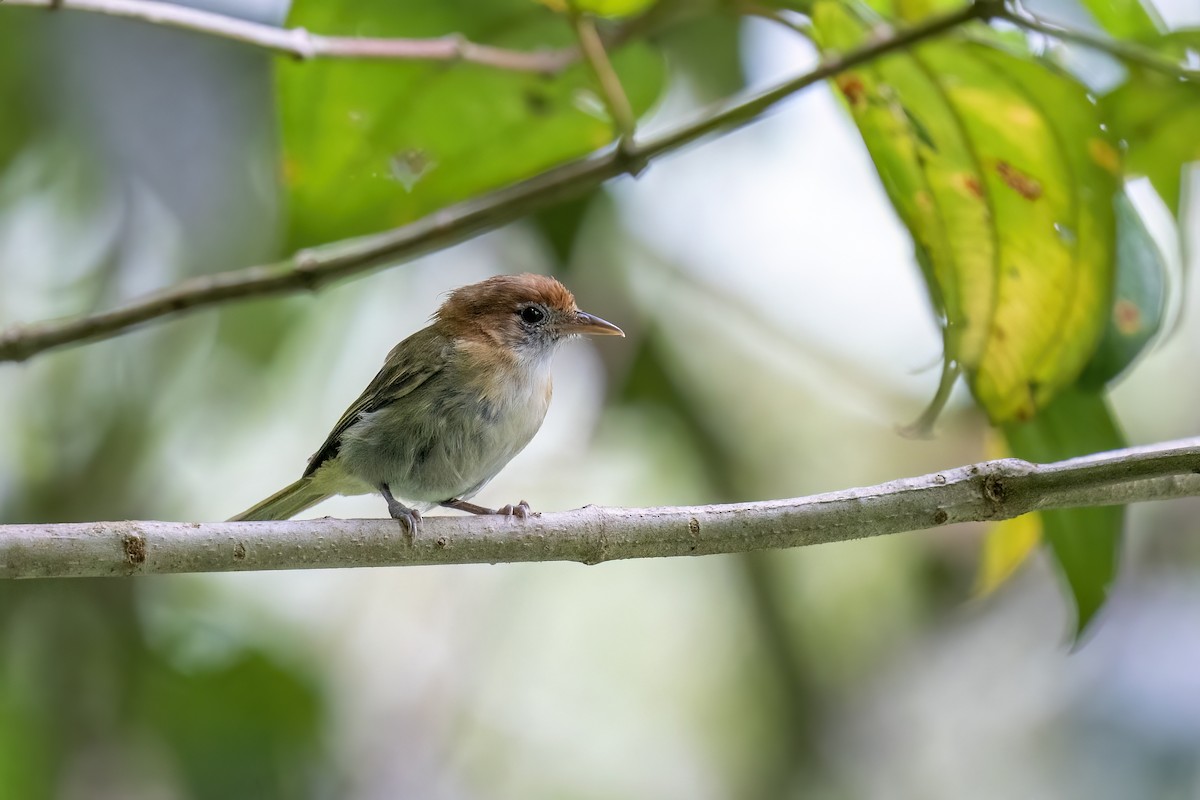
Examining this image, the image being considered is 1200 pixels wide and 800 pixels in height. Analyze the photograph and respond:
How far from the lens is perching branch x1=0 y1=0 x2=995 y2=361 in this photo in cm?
296

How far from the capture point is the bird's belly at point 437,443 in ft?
12.8

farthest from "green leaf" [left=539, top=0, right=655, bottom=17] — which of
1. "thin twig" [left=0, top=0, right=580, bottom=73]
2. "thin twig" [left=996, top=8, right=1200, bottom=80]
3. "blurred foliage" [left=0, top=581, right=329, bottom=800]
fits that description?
"blurred foliage" [left=0, top=581, right=329, bottom=800]

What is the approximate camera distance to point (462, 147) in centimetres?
398

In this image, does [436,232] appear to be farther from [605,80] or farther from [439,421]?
[439,421]

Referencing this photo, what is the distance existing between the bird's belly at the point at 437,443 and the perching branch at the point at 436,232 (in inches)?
26.8

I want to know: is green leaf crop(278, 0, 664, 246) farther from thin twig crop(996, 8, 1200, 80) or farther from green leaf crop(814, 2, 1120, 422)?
thin twig crop(996, 8, 1200, 80)

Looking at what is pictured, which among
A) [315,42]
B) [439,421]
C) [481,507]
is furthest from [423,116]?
[481,507]

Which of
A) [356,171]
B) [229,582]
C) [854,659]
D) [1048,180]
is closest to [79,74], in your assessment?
[356,171]

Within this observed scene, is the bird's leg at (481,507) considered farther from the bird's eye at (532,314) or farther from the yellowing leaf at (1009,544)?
the yellowing leaf at (1009,544)

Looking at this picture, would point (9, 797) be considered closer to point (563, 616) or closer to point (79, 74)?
point (79, 74)

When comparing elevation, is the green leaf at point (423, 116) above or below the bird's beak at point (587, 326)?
above

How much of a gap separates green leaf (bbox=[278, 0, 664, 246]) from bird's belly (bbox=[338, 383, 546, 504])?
2.15 ft

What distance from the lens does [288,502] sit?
418 cm

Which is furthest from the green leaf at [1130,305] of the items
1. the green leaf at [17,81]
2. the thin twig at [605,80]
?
the green leaf at [17,81]
